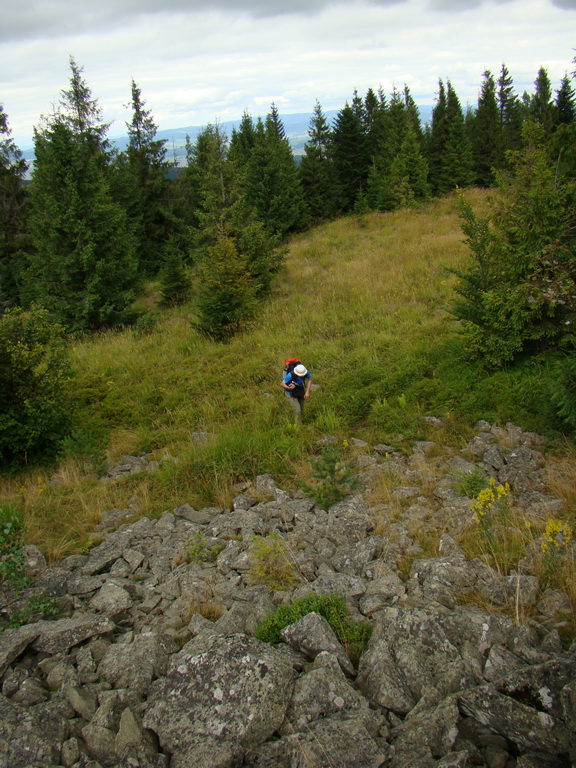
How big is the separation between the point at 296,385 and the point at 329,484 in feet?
6.96

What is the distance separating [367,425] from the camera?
24.1 ft

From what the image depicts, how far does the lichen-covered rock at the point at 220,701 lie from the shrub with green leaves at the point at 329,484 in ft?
8.27

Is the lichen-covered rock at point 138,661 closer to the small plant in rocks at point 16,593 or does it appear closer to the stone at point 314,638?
the stone at point 314,638

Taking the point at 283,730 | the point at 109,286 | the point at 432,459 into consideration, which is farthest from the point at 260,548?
the point at 109,286

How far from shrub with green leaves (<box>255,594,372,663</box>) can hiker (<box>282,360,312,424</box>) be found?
4.05m

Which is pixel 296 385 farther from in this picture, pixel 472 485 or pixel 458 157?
pixel 458 157

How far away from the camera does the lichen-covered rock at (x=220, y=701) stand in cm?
257

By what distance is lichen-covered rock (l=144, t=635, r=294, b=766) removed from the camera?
257 centimetres

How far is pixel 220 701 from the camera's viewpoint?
273cm

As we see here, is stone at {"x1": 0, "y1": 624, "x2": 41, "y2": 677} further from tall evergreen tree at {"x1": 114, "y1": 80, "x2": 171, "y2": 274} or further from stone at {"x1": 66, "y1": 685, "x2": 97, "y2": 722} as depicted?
tall evergreen tree at {"x1": 114, "y1": 80, "x2": 171, "y2": 274}

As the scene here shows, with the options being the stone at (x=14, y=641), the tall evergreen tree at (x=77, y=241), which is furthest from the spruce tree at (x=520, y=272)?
the tall evergreen tree at (x=77, y=241)

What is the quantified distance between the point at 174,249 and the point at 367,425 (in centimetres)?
1812

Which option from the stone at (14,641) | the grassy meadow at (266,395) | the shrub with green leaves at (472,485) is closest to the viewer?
the stone at (14,641)

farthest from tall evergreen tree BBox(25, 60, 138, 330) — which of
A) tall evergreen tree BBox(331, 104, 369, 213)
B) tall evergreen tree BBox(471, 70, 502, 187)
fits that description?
tall evergreen tree BBox(471, 70, 502, 187)
